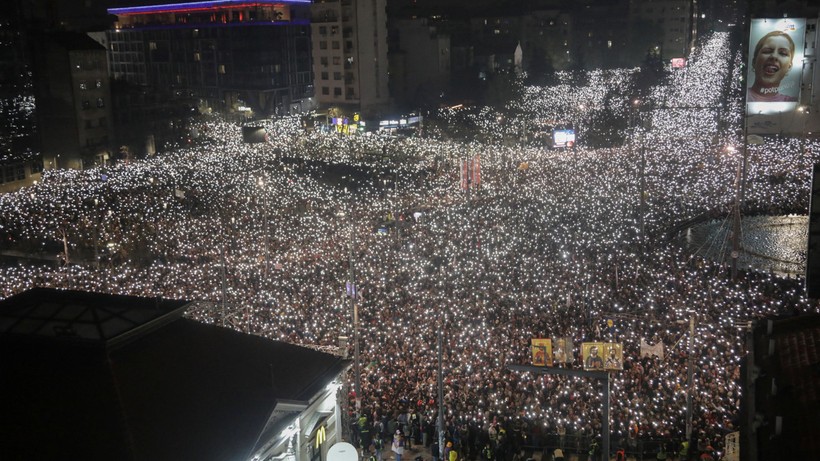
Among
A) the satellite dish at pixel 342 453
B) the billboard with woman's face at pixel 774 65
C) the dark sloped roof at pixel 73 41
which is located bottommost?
the satellite dish at pixel 342 453

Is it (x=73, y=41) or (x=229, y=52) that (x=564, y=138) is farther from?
(x=229, y=52)

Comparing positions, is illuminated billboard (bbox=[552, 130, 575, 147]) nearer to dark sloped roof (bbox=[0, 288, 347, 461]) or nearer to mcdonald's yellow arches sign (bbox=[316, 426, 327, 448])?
mcdonald's yellow arches sign (bbox=[316, 426, 327, 448])

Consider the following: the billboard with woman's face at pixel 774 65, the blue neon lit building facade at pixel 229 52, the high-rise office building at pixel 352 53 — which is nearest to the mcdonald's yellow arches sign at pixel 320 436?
the billboard with woman's face at pixel 774 65

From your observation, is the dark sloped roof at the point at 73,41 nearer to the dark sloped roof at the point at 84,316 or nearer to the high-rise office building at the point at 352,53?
the high-rise office building at the point at 352,53

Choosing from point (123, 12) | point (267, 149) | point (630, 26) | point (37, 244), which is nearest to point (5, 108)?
point (267, 149)

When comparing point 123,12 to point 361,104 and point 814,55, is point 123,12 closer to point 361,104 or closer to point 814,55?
point 361,104

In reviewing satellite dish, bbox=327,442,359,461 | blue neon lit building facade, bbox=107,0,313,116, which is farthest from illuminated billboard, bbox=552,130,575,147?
blue neon lit building facade, bbox=107,0,313,116
